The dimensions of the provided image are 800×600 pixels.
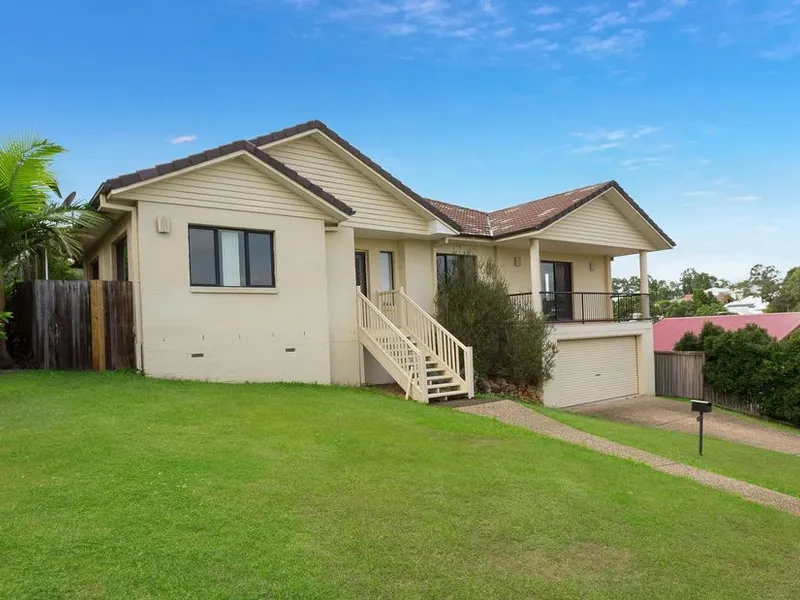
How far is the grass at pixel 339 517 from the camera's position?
371 cm

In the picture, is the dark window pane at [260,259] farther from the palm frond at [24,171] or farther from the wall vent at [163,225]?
the palm frond at [24,171]

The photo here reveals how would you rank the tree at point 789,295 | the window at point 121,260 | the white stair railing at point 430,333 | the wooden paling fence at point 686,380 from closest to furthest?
1. the window at point 121,260
2. the white stair railing at point 430,333
3. the wooden paling fence at point 686,380
4. the tree at point 789,295

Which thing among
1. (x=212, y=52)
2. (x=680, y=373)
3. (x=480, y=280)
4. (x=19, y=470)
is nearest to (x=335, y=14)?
(x=212, y=52)

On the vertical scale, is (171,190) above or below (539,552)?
above

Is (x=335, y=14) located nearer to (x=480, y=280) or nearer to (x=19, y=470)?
(x=480, y=280)

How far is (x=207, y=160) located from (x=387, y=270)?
21.1 ft

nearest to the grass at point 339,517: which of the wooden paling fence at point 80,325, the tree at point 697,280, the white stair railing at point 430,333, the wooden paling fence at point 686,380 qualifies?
the wooden paling fence at point 80,325

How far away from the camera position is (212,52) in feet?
54.2

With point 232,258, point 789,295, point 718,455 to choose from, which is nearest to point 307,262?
point 232,258

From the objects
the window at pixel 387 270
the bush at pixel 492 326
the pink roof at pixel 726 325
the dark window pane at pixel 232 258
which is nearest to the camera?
the dark window pane at pixel 232 258

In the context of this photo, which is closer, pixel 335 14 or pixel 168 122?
pixel 335 14

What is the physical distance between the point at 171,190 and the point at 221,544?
911 cm

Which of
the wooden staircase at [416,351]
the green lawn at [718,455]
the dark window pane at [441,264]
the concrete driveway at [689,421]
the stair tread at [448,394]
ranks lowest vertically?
the concrete driveway at [689,421]

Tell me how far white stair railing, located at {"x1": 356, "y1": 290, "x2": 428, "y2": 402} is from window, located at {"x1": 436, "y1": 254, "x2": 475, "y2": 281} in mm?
3076
